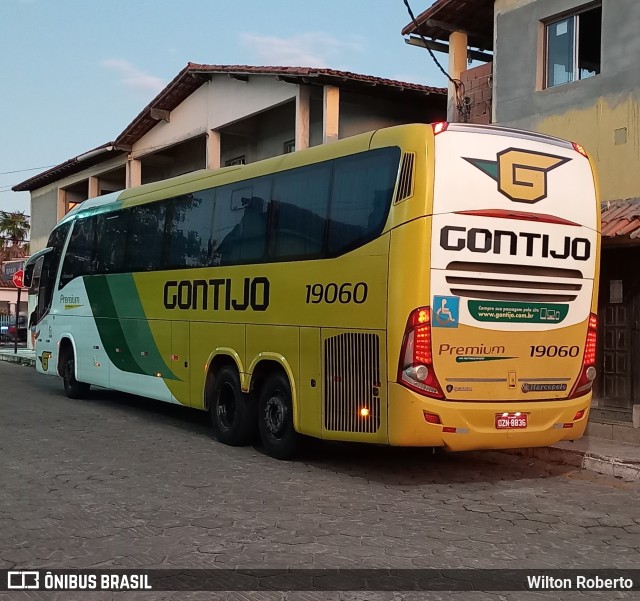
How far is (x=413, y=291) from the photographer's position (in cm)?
775

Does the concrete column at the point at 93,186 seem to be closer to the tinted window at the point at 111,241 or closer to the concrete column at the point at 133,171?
the concrete column at the point at 133,171

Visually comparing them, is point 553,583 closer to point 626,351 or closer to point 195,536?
point 195,536

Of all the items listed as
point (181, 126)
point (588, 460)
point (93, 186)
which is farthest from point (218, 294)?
point (93, 186)

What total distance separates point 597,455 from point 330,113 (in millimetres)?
10454

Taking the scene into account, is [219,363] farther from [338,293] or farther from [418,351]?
[418,351]

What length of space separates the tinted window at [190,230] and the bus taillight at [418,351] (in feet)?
Result: 13.5

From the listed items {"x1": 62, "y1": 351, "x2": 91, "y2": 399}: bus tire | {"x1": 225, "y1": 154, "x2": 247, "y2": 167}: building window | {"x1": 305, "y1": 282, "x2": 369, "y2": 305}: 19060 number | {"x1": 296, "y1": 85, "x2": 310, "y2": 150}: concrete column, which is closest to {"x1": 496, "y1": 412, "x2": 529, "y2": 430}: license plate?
{"x1": 305, "y1": 282, "x2": 369, "y2": 305}: 19060 number

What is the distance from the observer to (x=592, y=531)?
6.59m

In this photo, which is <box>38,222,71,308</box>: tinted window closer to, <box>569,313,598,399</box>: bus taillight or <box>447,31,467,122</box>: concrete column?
<box>447,31,467,122</box>: concrete column

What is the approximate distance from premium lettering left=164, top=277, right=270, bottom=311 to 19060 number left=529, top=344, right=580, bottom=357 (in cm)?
318

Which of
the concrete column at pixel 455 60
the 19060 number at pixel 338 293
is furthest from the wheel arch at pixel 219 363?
the concrete column at pixel 455 60

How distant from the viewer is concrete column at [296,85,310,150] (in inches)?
711

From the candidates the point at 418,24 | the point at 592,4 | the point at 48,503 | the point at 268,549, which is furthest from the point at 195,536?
the point at 418,24

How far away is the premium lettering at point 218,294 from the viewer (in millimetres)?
9948
